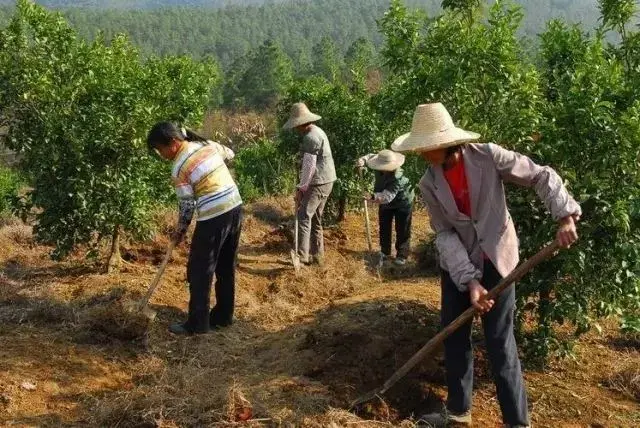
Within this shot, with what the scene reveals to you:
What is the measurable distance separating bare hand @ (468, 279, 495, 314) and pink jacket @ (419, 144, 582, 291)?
43 millimetres

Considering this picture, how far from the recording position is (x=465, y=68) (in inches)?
183

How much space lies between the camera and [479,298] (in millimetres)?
3404

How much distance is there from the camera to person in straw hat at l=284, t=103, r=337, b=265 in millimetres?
7266

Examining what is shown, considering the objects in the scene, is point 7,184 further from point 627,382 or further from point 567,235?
point 567,235

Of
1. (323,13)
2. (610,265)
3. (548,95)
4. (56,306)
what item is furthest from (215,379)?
(323,13)

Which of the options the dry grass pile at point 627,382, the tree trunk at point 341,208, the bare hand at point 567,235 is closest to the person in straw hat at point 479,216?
the bare hand at point 567,235

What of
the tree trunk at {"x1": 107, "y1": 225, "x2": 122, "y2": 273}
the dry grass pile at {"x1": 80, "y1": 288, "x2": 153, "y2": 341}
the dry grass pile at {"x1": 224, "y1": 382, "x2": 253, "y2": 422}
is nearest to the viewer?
the dry grass pile at {"x1": 224, "y1": 382, "x2": 253, "y2": 422}

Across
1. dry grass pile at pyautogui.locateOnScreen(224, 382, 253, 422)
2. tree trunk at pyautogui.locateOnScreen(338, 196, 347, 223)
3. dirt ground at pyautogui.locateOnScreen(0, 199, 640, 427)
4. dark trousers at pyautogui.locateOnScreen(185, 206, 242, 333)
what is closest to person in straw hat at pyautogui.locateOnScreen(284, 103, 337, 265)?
dirt ground at pyautogui.locateOnScreen(0, 199, 640, 427)

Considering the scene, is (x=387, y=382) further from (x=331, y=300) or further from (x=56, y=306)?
(x=56, y=306)

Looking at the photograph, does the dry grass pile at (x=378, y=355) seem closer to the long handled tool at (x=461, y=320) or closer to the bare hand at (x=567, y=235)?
the long handled tool at (x=461, y=320)

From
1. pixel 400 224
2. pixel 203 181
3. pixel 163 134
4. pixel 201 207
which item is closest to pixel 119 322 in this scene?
pixel 201 207

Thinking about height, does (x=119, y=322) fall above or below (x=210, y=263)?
below

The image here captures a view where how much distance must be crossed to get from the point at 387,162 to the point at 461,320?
14.3ft

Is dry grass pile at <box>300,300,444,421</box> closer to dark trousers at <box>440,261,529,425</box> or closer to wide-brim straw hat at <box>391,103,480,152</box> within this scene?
dark trousers at <box>440,261,529,425</box>
